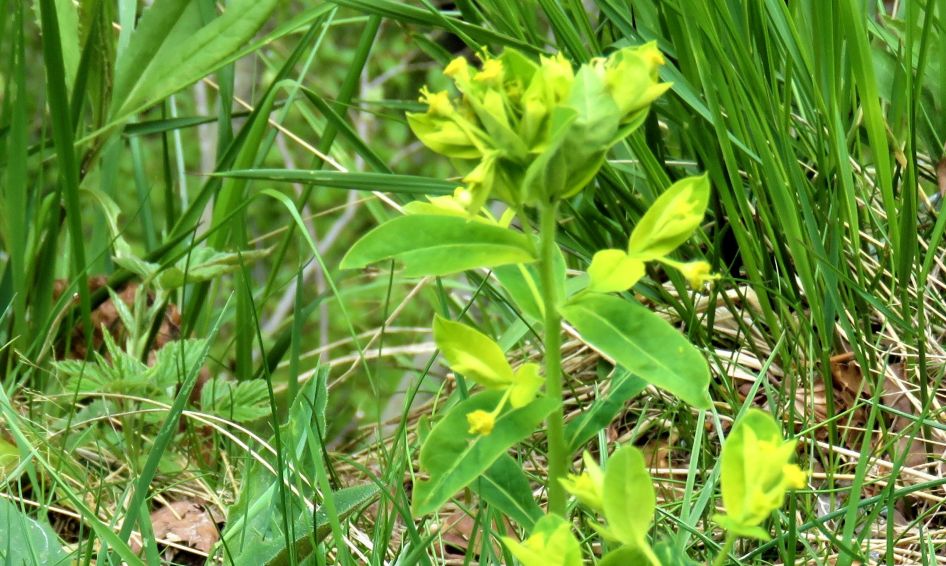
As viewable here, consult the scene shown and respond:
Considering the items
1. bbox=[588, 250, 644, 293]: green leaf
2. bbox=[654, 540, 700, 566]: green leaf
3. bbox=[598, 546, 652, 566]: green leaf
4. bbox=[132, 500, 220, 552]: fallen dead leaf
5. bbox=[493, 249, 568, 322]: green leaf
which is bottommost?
bbox=[132, 500, 220, 552]: fallen dead leaf

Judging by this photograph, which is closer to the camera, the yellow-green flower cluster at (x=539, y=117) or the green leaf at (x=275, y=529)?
the yellow-green flower cluster at (x=539, y=117)

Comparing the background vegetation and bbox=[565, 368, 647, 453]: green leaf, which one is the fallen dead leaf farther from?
bbox=[565, 368, 647, 453]: green leaf

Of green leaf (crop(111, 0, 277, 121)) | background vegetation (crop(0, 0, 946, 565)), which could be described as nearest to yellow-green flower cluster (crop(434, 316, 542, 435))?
background vegetation (crop(0, 0, 946, 565))

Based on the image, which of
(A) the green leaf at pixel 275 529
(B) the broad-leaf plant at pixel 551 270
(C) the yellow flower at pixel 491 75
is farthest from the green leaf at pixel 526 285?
(A) the green leaf at pixel 275 529

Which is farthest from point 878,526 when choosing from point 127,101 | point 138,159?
point 138,159

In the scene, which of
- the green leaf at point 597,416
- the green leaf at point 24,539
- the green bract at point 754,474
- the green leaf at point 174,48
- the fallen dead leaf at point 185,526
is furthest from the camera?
the green leaf at point 174,48

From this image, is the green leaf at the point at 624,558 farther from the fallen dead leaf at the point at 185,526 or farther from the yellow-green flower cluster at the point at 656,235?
the fallen dead leaf at the point at 185,526

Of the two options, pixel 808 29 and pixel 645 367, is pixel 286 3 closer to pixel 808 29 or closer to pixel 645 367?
pixel 808 29

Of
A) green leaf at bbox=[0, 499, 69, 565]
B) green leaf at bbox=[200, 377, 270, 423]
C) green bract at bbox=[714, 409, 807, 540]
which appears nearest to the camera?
green bract at bbox=[714, 409, 807, 540]
